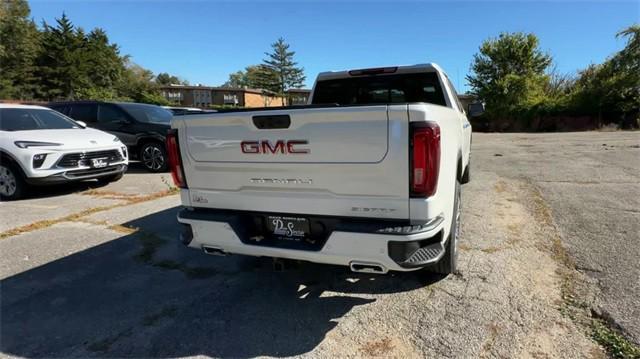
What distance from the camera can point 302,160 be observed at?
2473 mm

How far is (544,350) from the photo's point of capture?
229 centimetres

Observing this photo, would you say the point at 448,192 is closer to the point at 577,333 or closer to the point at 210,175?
the point at 577,333

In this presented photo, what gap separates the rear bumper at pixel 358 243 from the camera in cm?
229

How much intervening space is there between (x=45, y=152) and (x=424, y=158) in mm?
6722

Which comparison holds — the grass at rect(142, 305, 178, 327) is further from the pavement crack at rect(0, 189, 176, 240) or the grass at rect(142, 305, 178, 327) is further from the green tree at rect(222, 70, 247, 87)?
the green tree at rect(222, 70, 247, 87)

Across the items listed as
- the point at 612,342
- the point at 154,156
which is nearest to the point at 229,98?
the point at 154,156

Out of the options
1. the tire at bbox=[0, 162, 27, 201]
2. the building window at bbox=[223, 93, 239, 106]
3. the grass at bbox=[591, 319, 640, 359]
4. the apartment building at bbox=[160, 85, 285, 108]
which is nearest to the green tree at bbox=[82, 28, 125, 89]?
the apartment building at bbox=[160, 85, 285, 108]

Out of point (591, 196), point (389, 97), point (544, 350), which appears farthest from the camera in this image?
point (591, 196)

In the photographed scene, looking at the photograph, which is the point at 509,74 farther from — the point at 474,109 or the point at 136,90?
the point at 136,90

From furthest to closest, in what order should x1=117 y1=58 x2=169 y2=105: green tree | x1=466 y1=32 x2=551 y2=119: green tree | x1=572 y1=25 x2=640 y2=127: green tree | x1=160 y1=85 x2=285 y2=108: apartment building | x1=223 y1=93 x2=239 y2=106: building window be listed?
1. x1=223 y1=93 x2=239 y2=106: building window
2. x1=160 y1=85 x2=285 y2=108: apartment building
3. x1=117 y1=58 x2=169 y2=105: green tree
4. x1=466 y1=32 x2=551 y2=119: green tree
5. x1=572 y1=25 x2=640 y2=127: green tree

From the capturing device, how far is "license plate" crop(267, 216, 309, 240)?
262cm

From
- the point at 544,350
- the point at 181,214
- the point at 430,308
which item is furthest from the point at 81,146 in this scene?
the point at 544,350

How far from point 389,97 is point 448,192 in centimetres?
230

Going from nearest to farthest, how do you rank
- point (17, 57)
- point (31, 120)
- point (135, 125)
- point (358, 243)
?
point (358, 243), point (31, 120), point (135, 125), point (17, 57)
